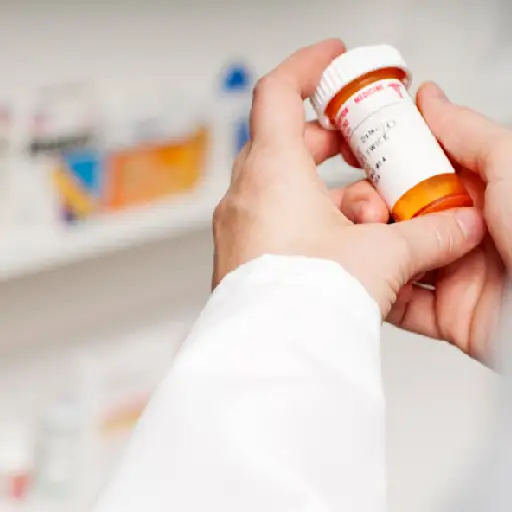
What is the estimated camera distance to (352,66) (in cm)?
61

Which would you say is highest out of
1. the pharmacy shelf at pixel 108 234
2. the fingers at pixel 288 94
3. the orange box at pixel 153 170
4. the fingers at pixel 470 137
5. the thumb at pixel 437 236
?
the fingers at pixel 288 94

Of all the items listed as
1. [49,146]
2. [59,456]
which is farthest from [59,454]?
[49,146]

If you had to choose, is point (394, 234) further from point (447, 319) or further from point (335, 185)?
point (335, 185)

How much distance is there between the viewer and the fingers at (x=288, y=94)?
0.61 meters

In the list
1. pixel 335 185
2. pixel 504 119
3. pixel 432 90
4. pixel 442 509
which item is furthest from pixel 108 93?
pixel 442 509

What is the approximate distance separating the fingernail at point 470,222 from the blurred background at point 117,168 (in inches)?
18.0

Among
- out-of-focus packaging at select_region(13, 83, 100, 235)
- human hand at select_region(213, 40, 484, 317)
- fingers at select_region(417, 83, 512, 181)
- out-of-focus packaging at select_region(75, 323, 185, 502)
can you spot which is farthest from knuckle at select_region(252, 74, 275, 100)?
out-of-focus packaging at select_region(75, 323, 185, 502)

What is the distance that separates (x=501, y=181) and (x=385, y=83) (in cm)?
11

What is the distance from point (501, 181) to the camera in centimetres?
60

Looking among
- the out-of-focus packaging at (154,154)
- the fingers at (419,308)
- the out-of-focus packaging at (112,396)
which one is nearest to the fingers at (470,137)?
the fingers at (419,308)

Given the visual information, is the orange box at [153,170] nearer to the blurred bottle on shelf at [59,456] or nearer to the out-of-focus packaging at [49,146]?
the out-of-focus packaging at [49,146]

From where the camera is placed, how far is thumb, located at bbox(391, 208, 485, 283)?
1.87 ft

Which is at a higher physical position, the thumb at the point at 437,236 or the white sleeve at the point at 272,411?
the thumb at the point at 437,236

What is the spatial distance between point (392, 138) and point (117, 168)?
0.44m
